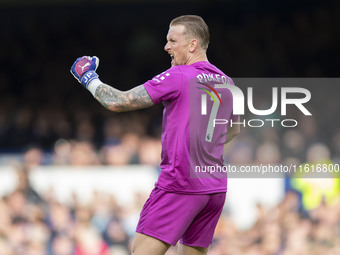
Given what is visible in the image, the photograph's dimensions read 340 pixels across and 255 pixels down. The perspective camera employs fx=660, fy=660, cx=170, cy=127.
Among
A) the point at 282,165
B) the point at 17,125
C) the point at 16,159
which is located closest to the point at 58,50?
the point at 17,125

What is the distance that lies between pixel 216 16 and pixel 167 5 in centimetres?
138

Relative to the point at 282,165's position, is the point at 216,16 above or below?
above

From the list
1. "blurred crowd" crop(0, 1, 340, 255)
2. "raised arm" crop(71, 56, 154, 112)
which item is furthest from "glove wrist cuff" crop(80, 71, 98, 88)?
"blurred crowd" crop(0, 1, 340, 255)

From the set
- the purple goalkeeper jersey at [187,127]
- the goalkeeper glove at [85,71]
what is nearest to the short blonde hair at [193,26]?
the purple goalkeeper jersey at [187,127]

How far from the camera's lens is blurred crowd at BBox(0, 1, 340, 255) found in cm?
782

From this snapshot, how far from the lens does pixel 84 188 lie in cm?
839

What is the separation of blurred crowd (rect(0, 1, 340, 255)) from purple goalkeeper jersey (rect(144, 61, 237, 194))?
3.85 metres

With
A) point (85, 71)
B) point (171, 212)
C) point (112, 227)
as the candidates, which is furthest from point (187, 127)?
point (112, 227)

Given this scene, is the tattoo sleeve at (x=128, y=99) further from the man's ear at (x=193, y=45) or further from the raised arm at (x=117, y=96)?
the man's ear at (x=193, y=45)

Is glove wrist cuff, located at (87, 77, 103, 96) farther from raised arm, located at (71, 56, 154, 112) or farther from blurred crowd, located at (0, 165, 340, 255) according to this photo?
blurred crowd, located at (0, 165, 340, 255)

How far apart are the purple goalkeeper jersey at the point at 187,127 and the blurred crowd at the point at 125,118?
3.85 meters

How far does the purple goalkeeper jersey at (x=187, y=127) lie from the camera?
391 centimetres

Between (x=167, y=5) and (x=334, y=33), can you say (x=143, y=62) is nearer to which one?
(x=167, y=5)

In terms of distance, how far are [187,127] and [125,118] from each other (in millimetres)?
6092
